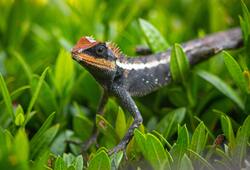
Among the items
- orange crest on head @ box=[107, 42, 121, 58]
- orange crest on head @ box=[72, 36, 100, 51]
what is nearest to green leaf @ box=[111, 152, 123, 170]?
orange crest on head @ box=[72, 36, 100, 51]

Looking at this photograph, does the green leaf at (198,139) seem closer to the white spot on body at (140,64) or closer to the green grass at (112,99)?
the green grass at (112,99)

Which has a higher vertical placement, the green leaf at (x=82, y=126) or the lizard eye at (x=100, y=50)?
the lizard eye at (x=100, y=50)

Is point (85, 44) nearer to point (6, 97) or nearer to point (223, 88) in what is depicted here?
point (6, 97)

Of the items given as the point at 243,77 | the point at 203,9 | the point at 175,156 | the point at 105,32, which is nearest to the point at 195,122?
the point at 243,77

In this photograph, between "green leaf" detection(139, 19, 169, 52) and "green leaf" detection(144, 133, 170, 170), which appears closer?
"green leaf" detection(144, 133, 170, 170)

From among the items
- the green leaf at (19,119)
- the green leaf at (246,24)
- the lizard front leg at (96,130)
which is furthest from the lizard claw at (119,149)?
the green leaf at (246,24)

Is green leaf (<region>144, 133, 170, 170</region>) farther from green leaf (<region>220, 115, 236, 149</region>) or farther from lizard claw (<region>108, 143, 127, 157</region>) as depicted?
green leaf (<region>220, 115, 236, 149</region>)

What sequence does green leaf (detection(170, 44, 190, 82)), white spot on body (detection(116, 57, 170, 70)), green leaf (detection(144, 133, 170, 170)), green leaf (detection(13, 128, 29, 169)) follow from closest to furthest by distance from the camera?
green leaf (detection(13, 128, 29, 169)) < green leaf (detection(144, 133, 170, 170)) < green leaf (detection(170, 44, 190, 82)) < white spot on body (detection(116, 57, 170, 70))
